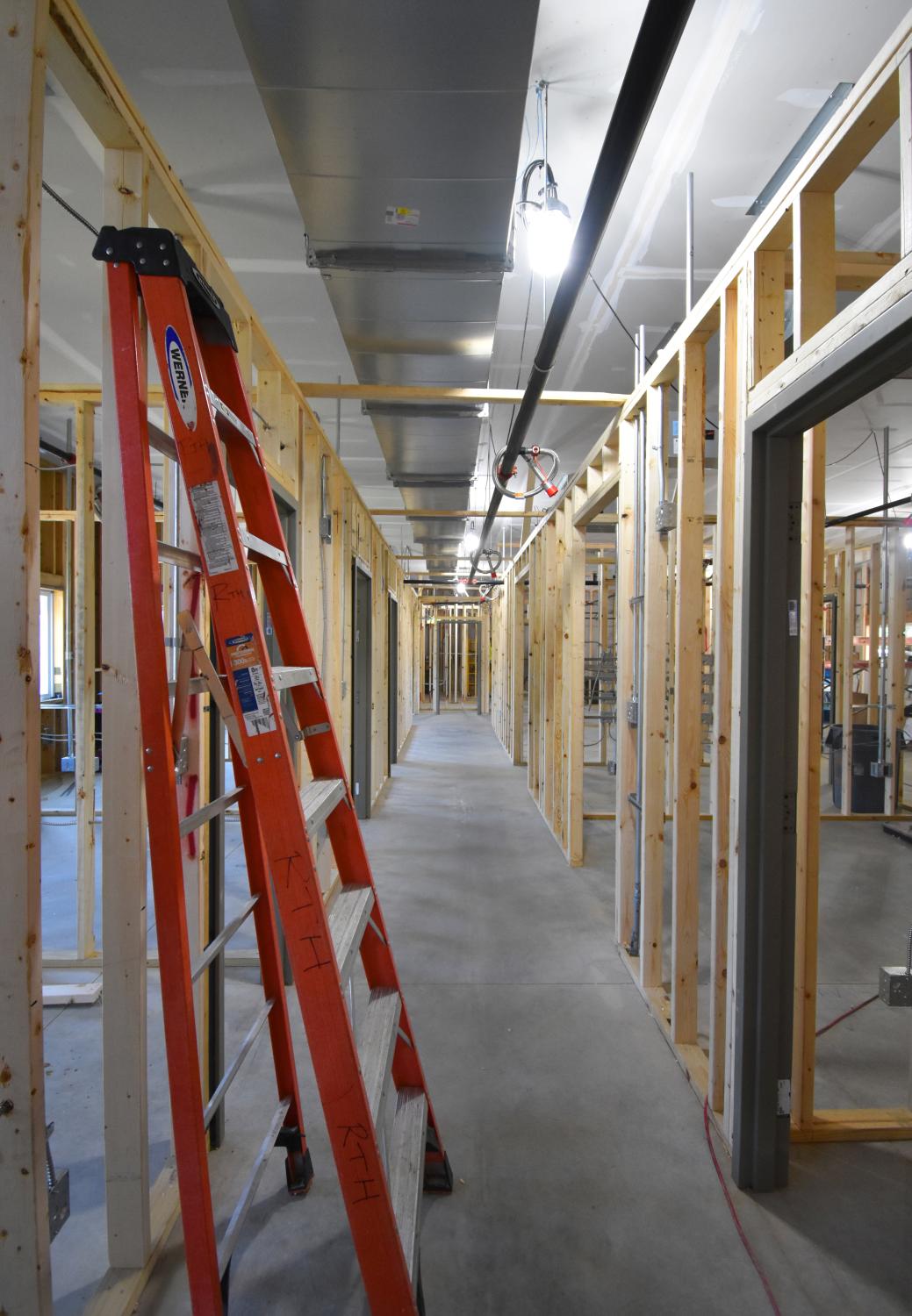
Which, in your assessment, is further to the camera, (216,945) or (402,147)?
(402,147)

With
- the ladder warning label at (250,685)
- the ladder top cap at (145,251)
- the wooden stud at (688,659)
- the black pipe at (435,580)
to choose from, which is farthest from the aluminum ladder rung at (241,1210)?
the black pipe at (435,580)

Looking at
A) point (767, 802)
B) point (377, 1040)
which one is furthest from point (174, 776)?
point (767, 802)

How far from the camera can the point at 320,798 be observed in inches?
55.7

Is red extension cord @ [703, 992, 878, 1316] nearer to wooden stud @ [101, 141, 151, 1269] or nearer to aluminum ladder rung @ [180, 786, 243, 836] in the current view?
wooden stud @ [101, 141, 151, 1269]

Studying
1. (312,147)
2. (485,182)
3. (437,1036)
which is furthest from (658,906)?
(312,147)

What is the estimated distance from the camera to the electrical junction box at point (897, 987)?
1603mm

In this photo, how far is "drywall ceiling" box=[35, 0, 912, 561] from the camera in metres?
1.94

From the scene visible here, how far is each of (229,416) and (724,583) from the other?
151cm

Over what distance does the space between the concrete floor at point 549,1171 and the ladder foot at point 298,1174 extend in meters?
0.04

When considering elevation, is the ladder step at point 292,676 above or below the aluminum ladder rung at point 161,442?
below

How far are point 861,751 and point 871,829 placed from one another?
69 centimetres

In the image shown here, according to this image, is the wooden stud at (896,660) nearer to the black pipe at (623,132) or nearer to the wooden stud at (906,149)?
the black pipe at (623,132)

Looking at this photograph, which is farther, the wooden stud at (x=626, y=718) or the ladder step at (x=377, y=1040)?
the wooden stud at (x=626, y=718)

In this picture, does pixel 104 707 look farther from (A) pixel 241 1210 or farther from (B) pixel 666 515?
(B) pixel 666 515
